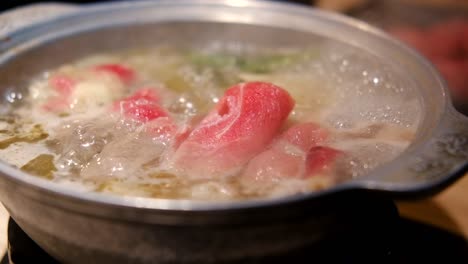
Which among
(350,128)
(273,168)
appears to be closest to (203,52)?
(350,128)

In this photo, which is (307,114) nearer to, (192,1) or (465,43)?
(192,1)

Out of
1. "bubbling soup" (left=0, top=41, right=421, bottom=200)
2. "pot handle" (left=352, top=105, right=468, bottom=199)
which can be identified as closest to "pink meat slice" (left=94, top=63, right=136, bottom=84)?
"bubbling soup" (left=0, top=41, right=421, bottom=200)

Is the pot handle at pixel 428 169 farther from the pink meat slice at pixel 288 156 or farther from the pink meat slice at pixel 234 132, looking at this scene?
the pink meat slice at pixel 234 132

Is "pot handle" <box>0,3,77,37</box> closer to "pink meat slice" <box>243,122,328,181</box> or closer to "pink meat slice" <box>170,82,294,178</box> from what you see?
"pink meat slice" <box>170,82,294,178</box>

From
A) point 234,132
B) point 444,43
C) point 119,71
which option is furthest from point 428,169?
point 444,43

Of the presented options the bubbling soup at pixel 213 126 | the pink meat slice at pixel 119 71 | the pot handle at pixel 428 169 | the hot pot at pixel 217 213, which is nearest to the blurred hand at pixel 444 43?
the bubbling soup at pixel 213 126
